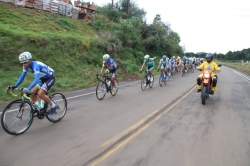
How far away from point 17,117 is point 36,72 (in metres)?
1.18

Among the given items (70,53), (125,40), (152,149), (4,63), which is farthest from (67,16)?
(152,149)

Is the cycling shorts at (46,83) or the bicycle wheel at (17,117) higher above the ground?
the cycling shorts at (46,83)

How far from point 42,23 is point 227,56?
118484 millimetres

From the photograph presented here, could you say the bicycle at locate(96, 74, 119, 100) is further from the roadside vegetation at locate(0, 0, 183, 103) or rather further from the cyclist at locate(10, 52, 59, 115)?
the cyclist at locate(10, 52, 59, 115)

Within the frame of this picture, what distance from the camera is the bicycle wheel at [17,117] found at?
17.1ft

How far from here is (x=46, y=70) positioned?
6.22 m

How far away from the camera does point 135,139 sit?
5.17m

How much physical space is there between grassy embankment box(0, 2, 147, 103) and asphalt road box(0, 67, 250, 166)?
182 inches

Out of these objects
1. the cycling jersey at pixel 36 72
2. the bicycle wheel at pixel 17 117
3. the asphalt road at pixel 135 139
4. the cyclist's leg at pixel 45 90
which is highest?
the cycling jersey at pixel 36 72

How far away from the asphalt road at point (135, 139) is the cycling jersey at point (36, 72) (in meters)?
1.24

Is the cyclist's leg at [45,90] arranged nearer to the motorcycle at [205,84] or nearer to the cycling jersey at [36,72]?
the cycling jersey at [36,72]

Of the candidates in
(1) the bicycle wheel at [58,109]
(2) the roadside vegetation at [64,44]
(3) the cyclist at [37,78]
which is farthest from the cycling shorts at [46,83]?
(2) the roadside vegetation at [64,44]

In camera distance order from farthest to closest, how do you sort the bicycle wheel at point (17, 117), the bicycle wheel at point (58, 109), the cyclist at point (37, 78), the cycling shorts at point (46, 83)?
1. the bicycle wheel at point (58, 109)
2. the cycling shorts at point (46, 83)
3. the cyclist at point (37, 78)
4. the bicycle wheel at point (17, 117)

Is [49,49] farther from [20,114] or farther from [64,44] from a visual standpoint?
[20,114]
